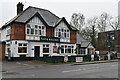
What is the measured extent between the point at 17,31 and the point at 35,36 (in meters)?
3.25

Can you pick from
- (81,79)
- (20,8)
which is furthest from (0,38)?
(81,79)

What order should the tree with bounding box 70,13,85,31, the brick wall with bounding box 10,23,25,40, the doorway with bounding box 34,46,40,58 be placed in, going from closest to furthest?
the brick wall with bounding box 10,23,25,40
the doorway with bounding box 34,46,40,58
the tree with bounding box 70,13,85,31

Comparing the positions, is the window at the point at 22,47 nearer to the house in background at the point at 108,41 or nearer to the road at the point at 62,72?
the road at the point at 62,72

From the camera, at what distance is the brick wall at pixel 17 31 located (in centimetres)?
3347

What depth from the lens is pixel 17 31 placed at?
33.6m

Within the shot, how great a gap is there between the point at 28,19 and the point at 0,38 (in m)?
10.5

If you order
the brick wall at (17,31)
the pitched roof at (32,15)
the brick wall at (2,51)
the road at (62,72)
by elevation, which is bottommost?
the road at (62,72)

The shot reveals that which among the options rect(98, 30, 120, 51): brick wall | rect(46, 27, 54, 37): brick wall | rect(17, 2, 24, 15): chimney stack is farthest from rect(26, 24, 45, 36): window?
rect(98, 30, 120, 51): brick wall

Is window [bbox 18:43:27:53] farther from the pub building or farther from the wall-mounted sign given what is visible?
the wall-mounted sign

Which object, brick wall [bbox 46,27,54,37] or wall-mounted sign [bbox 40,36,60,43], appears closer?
wall-mounted sign [bbox 40,36,60,43]

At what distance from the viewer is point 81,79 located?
13.3m

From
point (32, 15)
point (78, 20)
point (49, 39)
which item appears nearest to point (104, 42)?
point (78, 20)

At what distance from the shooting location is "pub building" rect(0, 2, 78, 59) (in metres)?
33.8

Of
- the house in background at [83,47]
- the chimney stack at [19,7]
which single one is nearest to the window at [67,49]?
the house in background at [83,47]
